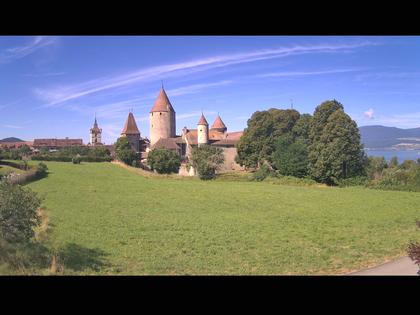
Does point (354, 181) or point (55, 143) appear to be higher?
point (55, 143)

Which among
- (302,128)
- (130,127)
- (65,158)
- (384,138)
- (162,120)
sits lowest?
(65,158)

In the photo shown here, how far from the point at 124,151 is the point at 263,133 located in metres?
14.0

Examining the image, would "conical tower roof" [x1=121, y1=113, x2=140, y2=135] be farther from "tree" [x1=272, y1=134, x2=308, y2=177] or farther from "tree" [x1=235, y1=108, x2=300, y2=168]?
"tree" [x1=272, y1=134, x2=308, y2=177]

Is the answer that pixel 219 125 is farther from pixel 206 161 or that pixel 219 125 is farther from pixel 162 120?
pixel 206 161

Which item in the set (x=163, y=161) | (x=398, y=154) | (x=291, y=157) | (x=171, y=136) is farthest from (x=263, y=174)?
(x=171, y=136)

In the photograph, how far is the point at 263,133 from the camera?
31406 millimetres

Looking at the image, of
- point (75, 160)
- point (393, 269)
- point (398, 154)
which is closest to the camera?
point (393, 269)

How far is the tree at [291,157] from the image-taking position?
25812mm

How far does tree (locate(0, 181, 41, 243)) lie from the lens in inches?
248

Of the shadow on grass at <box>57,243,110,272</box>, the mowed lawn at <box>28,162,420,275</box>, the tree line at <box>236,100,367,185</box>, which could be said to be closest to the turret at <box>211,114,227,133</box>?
the tree line at <box>236,100,367,185</box>
